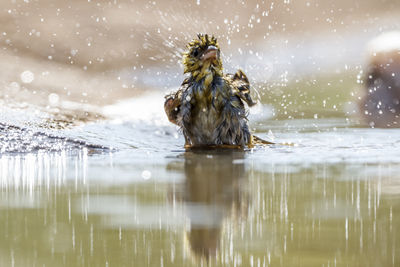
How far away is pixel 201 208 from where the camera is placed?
237 cm

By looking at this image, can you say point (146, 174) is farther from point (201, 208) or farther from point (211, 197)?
point (201, 208)

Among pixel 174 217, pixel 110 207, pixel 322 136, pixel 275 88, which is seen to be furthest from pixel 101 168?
pixel 275 88

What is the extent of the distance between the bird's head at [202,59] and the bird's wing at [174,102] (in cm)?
16

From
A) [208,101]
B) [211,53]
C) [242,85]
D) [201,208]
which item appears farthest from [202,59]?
[201,208]

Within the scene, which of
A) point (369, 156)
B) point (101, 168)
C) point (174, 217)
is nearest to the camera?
point (174, 217)

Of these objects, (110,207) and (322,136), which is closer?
(110,207)

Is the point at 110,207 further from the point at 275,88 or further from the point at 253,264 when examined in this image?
the point at 275,88

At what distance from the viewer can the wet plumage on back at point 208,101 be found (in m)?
5.16

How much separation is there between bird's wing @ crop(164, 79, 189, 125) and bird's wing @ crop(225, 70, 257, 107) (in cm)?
41

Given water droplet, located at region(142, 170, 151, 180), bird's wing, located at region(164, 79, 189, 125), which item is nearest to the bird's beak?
bird's wing, located at region(164, 79, 189, 125)

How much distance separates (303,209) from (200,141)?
3.07 meters

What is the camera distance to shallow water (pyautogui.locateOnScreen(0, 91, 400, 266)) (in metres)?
1.69

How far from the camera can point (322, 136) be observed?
6.76m

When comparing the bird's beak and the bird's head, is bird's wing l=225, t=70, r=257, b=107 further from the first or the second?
the bird's beak
